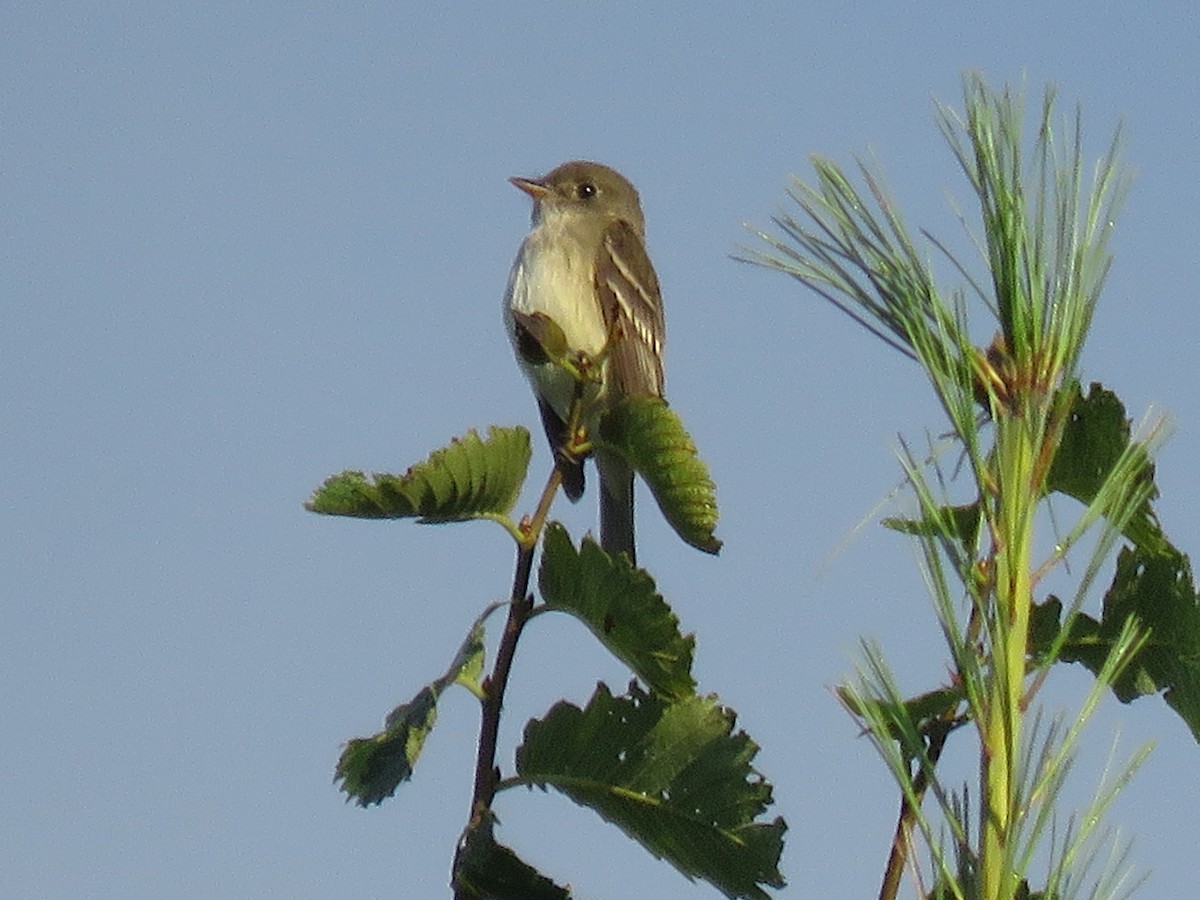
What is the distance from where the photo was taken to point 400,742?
2223 mm

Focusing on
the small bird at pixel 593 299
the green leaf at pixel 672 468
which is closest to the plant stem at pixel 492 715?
the green leaf at pixel 672 468

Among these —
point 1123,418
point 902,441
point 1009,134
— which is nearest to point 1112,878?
point 902,441

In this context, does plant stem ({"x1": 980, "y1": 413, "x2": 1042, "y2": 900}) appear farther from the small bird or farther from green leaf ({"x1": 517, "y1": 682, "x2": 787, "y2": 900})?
the small bird

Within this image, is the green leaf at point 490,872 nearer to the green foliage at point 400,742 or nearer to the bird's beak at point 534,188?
the green foliage at point 400,742

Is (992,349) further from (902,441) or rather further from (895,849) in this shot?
(895,849)

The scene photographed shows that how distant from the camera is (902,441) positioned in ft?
6.23

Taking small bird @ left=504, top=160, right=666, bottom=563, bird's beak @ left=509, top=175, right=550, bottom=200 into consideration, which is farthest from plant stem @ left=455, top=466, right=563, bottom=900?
bird's beak @ left=509, top=175, right=550, bottom=200

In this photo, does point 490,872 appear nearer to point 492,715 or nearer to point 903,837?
point 492,715

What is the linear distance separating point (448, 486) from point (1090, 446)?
769mm

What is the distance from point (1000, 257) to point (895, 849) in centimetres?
59

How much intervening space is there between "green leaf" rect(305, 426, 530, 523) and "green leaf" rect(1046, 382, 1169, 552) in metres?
0.67

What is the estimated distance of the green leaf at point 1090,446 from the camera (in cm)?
214

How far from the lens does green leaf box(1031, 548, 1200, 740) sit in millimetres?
2277

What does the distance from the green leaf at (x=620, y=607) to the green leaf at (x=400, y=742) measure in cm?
11
